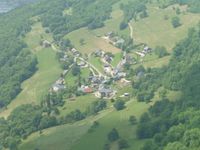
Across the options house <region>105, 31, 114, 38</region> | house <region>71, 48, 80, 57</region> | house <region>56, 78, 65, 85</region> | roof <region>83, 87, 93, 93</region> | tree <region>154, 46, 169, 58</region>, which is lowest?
roof <region>83, 87, 93, 93</region>

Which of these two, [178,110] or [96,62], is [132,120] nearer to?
[178,110]

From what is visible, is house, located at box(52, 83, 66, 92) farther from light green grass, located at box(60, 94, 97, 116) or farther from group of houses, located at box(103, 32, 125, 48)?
group of houses, located at box(103, 32, 125, 48)

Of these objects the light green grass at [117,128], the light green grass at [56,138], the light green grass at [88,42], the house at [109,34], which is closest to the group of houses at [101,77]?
the light green grass at [88,42]

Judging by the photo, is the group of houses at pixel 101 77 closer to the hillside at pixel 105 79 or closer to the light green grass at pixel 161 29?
the hillside at pixel 105 79

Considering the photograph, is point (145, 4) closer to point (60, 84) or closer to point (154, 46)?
point (154, 46)

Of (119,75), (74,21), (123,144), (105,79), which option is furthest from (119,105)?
(74,21)

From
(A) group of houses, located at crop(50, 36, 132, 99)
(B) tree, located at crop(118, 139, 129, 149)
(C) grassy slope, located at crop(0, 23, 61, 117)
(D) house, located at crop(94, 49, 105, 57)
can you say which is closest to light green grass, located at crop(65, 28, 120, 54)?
(D) house, located at crop(94, 49, 105, 57)
